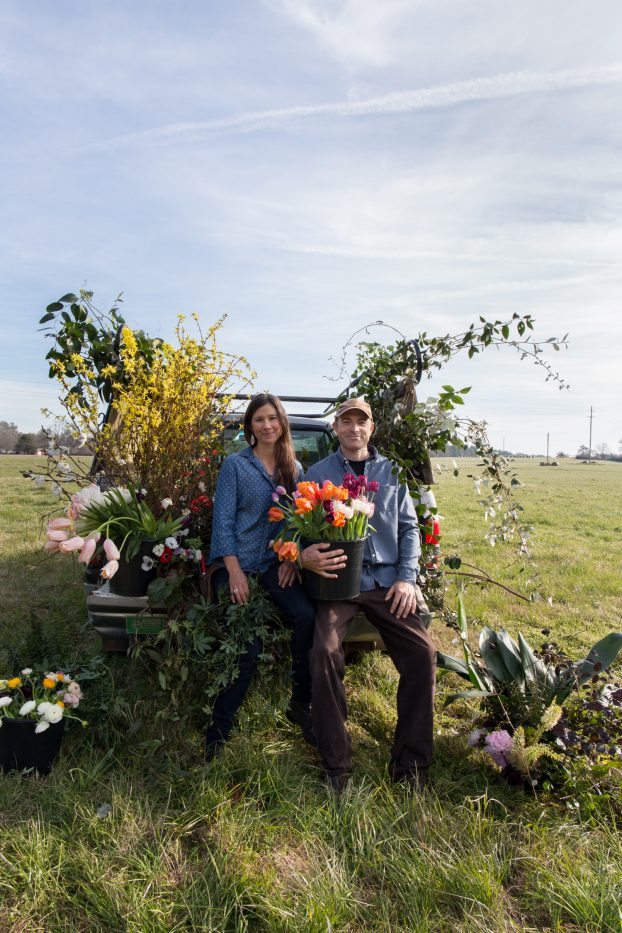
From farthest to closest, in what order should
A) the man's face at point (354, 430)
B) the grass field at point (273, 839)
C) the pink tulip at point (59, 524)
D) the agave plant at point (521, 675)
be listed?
1. the man's face at point (354, 430)
2. the agave plant at point (521, 675)
3. the pink tulip at point (59, 524)
4. the grass field at point (273, 839)

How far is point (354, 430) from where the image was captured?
11.3ft

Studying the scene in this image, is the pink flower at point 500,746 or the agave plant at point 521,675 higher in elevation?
the agave plant at point 521,675

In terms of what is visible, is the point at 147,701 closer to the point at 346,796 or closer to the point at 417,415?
the point at 346,796

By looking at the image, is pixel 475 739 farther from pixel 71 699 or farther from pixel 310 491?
pixel 71 699

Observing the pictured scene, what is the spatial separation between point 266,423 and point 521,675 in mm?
1894

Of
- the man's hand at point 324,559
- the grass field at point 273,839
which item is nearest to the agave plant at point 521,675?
the grass field at point 273,839

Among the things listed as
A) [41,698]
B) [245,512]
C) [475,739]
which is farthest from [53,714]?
[475,739]

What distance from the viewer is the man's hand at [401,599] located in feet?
10.4

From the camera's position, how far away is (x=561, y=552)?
30.0ft

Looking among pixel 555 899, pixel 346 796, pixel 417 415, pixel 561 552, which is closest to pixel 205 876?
pixel 346 796

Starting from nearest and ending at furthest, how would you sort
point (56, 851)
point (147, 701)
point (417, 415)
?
point (56, 851), point (147, 701), point (417, 415)

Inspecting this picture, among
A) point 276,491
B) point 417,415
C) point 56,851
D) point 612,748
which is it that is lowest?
point 56,851

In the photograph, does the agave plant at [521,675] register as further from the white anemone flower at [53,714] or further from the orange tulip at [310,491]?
the white anemone flower at [53,714]

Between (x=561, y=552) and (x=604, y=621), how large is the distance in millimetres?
3541
